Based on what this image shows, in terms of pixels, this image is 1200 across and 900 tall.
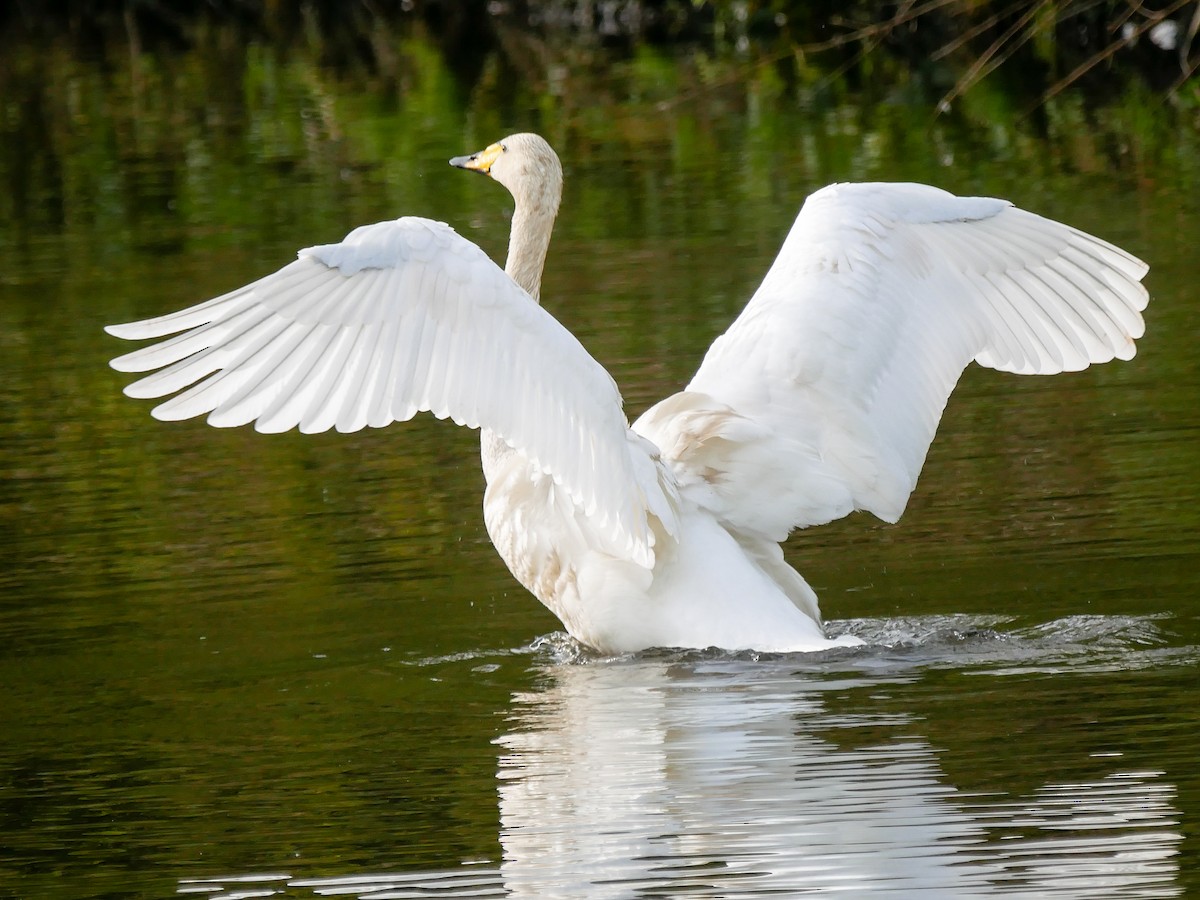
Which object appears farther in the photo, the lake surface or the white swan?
the white swan

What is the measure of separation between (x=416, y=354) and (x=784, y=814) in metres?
2.02

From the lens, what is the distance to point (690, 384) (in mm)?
8164

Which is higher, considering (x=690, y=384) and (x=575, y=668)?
(x=690, y=384)

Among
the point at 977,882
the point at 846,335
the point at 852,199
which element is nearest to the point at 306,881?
the point at 977,882

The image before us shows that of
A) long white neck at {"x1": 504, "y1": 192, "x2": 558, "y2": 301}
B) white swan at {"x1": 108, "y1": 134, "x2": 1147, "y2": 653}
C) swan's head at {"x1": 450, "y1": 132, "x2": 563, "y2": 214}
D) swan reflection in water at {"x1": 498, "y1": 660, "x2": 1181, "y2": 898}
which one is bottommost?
swan reflection in water at {"x1": 498, "y1": 660, "x2": 1181, "y2": 898}

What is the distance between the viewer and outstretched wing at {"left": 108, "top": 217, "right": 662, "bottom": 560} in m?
6.68

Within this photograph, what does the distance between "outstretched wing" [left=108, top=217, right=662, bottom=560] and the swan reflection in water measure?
86cm

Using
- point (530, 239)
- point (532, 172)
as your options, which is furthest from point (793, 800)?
point (532, 172)

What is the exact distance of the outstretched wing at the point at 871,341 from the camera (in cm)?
784

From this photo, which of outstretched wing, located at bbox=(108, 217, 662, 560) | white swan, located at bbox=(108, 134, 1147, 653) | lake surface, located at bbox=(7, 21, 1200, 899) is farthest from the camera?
white swan, located at bbox=(108, 134, 1147, 653)

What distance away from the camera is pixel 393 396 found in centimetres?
683

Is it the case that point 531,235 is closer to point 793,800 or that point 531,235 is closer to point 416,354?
point 416,354

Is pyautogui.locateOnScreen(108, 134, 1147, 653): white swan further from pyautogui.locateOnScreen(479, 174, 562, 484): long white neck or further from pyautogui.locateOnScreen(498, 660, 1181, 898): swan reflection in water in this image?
pyautogui.locateOnScreen(498, 660, 1181, 898): swan reflection in water

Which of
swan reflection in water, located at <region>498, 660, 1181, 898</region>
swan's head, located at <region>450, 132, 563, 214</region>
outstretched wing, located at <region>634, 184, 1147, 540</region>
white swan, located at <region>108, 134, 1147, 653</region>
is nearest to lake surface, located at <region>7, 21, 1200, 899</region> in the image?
swan reflection in water, located at <region>498, 660, 1181, 898</region>
